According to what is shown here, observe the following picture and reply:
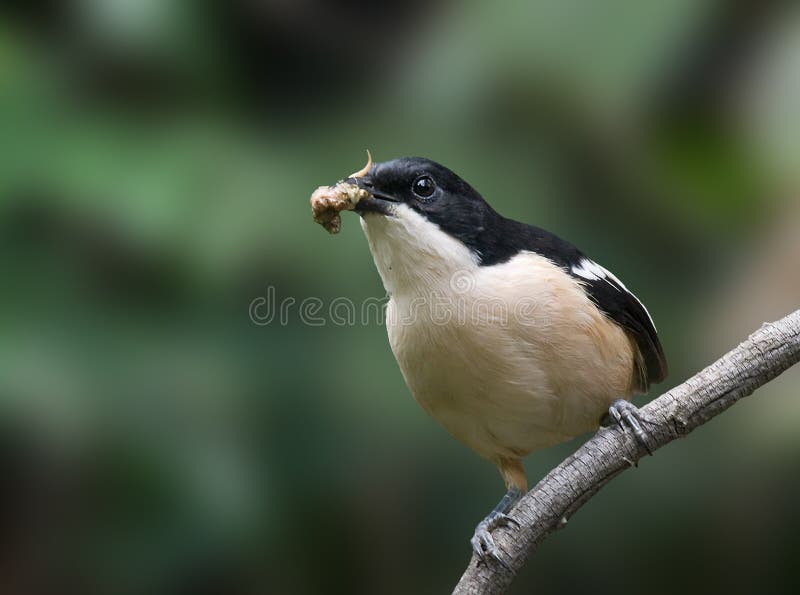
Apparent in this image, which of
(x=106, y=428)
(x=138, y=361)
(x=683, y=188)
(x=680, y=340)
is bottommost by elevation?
(x=106, y=428)

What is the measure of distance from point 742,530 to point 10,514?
2591 millimetres

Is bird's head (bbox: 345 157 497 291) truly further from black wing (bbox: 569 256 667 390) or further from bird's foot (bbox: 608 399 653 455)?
bird's foot (bbox: 608 399 653 455)

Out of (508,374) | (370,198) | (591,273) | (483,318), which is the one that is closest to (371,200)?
(370,198)

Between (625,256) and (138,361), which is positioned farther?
(625,256)

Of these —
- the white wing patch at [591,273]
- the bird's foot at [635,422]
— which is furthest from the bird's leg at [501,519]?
the white wing patch at [591,273]

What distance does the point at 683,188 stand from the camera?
353cm

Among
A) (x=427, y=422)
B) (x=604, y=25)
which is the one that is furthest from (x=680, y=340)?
(x=604, y=25)

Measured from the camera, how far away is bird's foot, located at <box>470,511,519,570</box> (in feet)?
7.16

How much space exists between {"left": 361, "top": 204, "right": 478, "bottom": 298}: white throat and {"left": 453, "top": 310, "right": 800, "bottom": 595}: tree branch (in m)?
0.55

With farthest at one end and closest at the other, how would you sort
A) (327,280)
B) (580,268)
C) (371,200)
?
(327,280) < (580,268) < (371,200)

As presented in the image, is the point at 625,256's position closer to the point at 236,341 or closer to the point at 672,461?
the point at 672,461

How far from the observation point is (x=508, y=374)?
2.35 meters

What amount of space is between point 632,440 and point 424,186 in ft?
2.61

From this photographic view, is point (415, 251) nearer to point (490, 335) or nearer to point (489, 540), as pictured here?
point (490, 335)
